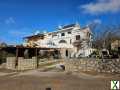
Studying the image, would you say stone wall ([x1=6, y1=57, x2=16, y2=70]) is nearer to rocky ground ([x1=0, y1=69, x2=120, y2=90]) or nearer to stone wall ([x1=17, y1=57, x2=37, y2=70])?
stone wall ([x1=17, y1=57, x2=37, y2=70])

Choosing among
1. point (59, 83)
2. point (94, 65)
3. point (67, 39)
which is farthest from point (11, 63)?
point (67, 39)

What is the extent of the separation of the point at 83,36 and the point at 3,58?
2610 centimetres

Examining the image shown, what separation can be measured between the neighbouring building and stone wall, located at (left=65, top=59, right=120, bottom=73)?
2388 centimetres

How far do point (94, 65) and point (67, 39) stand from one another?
4029 centimetres

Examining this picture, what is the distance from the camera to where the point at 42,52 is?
5341 centimetres

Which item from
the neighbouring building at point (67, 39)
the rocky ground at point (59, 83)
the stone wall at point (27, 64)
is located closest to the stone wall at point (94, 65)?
the rocky ground at point (59, 83)

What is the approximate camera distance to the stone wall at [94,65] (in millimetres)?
26609

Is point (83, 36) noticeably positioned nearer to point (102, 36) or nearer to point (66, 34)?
point (66, 34)

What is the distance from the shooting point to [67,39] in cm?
6800

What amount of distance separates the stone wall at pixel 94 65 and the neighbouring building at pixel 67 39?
23.9m

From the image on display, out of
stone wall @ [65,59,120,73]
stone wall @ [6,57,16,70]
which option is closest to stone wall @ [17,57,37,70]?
stone wall @ [6,57,16,70]

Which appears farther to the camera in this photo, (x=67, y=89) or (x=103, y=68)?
(x=103, y=68)

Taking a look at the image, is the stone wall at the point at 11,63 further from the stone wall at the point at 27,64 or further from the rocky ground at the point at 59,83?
the rocky ground at the point at 59,83

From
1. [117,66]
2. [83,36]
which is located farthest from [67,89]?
[83,36]
